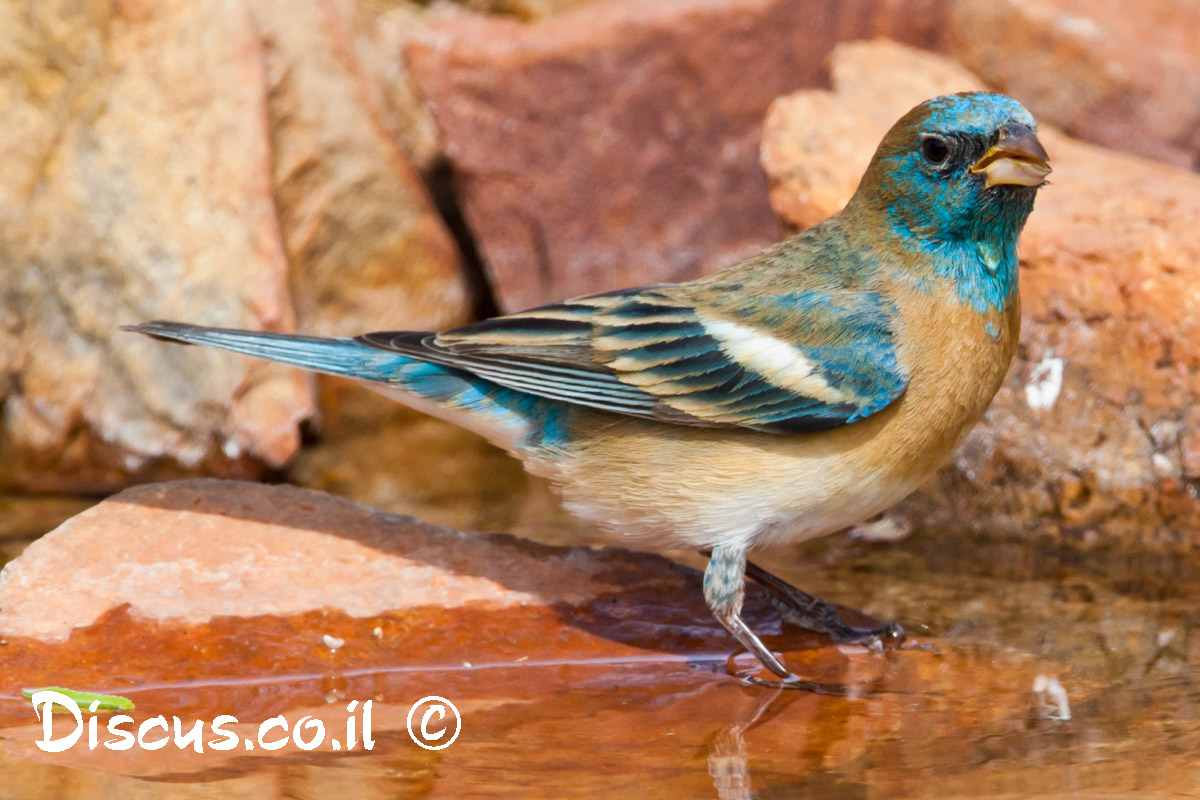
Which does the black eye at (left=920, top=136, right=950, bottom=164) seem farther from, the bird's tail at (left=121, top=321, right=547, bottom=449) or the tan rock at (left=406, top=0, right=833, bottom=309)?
the tan rock at (left=406, top=0, right=833, bottom=309)

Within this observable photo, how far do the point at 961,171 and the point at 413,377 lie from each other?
1.90m

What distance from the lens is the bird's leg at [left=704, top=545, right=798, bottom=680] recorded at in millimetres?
4297

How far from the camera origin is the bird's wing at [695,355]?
4215 mm

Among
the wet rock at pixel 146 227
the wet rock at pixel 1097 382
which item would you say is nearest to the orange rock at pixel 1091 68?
the wet rock at pixel 1097 382

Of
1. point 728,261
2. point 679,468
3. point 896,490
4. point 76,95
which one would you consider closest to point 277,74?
point 76,95

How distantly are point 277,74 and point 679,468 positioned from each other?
→ 3.80m

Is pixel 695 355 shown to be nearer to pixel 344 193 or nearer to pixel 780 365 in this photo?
pixel 780 365

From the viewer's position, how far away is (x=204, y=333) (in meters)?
4.55

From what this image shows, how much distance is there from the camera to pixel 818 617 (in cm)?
462

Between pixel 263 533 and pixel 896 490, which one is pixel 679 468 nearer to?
pixel 896 490

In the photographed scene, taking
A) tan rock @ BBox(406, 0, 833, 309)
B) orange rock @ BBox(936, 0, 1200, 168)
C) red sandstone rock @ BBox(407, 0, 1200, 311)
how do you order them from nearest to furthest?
orange rock @ BBox(936, 0, 1200, 168) → red sandstone rock @ BBox(407, 0, 1200, 311) → tan rock @ BBox(406, 0, 833, 309)

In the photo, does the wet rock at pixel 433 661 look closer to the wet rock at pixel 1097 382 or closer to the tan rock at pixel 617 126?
the wet rock at pixel 1097 382

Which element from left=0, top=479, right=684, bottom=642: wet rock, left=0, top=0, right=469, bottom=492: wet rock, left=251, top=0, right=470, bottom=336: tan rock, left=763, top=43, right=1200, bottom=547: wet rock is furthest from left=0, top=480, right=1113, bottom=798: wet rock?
left=251, top=0, right=470, bottom=336: tan rock

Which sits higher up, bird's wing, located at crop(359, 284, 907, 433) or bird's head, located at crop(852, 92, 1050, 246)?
bird's head, located at crop(852, 92, 1050, 246)
